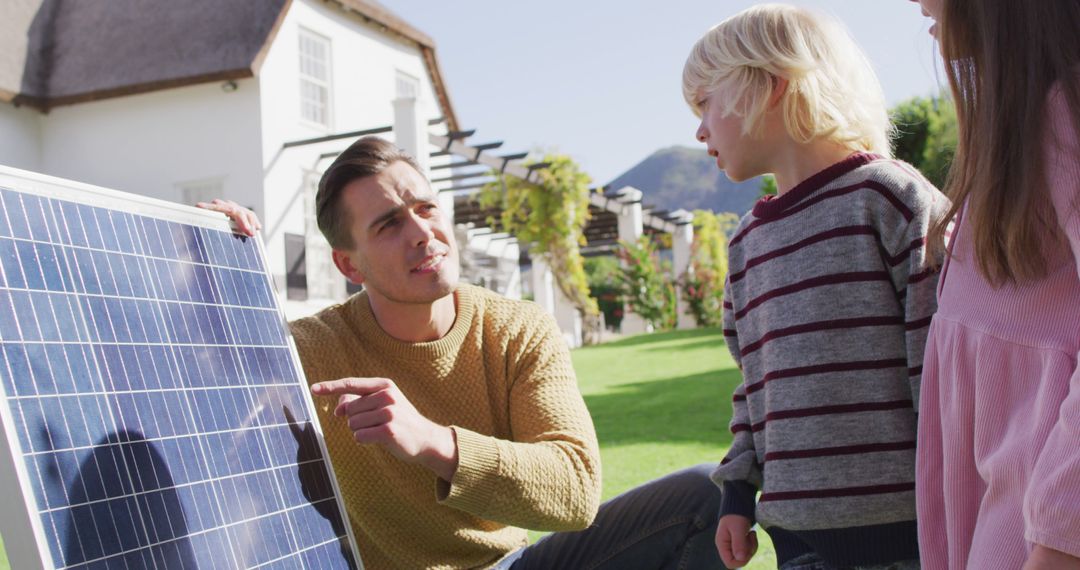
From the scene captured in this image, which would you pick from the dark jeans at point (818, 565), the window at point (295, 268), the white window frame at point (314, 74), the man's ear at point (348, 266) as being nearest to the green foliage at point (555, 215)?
the white window frame at point (314, 74)

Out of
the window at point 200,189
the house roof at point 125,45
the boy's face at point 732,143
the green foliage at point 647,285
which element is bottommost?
the green foliage at point 647,285

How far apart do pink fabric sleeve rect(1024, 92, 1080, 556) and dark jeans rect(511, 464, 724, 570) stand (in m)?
1.58

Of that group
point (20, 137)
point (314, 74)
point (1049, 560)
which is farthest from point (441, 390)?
point (20, 137)

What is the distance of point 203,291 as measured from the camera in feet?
7.03

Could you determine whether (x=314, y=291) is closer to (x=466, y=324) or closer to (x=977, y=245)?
(x=466, y=324)

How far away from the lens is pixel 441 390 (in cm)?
276

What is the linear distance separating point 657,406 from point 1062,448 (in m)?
7.71

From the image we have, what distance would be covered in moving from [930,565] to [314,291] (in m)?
14.4

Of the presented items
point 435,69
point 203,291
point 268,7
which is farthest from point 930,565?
point 435,69

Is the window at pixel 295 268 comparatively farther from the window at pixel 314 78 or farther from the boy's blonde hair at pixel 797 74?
the boy's blonde hair at pixel 797 74

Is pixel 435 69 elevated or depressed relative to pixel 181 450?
elevated

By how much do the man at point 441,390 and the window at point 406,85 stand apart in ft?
52.5

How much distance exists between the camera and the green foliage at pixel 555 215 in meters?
20.0

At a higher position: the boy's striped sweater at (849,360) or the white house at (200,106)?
the white house at (200,106)
